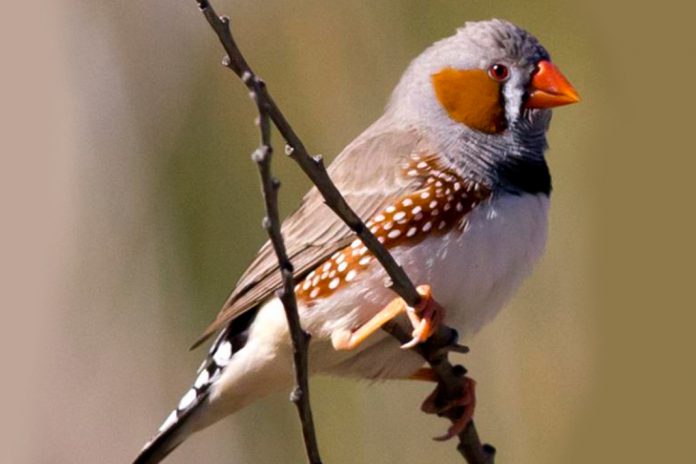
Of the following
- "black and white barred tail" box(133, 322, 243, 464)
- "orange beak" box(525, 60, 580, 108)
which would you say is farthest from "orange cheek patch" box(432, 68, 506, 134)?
"black and white barred tail" box(133, 322, 243, 464)

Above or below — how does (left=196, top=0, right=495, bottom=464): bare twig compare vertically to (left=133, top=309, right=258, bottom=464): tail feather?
above

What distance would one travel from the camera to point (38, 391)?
5.70 meters

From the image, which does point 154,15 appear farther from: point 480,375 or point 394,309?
point 394,309

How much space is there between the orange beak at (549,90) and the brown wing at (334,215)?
42cm

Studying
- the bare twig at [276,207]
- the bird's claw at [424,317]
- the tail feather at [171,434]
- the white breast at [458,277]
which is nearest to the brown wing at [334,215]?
the white breast at [458,277]

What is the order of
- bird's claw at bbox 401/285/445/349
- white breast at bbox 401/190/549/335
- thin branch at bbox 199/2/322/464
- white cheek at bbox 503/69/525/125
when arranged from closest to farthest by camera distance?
1. thin branch at bbox 199/2/322/464
2. bird's claw at bbox 401/285/445/349
3. white breast at bbox 401/190/549/335
4. white cheek at bbox 503/69/525/125

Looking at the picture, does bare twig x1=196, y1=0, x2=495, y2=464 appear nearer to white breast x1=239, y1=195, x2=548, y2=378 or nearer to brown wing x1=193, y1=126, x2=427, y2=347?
white breast x1=239, y1=195, x2=548, y2=378

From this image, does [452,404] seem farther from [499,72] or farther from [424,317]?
[499,72]

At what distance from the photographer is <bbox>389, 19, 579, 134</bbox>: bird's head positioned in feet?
15.8

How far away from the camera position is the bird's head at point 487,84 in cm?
480

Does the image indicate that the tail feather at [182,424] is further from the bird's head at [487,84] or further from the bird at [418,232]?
the bird's head at [487,84]

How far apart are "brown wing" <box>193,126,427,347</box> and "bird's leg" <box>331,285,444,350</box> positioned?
0.29m

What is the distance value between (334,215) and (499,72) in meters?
0.78

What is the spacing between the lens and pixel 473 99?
484 centimetres
